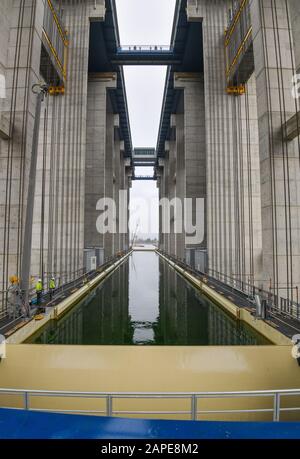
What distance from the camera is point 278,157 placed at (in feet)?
53.7

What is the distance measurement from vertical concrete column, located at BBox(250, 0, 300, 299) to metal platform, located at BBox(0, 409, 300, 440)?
1228 cm

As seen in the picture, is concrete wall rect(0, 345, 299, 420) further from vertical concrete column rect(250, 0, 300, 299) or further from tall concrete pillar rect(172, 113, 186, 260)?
tall concrete pillar rect(172, 113, 186, 260)

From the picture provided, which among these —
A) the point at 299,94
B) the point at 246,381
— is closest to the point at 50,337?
the point at 246,381

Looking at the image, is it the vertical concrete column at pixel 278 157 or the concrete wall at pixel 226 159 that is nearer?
the vertical concrete column at pixel 278 157

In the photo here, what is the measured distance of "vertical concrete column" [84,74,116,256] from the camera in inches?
1561

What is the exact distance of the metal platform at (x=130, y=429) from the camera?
14.2 ft

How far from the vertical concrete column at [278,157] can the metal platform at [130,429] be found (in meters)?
→ 12.3

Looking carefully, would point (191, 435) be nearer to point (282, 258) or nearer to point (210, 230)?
point (282, 258)

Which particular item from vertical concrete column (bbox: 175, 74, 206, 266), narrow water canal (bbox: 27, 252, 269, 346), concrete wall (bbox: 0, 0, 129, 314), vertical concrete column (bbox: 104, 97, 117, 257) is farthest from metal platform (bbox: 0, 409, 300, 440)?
vertical concrete column (bbox: 104, 97, 117, 257)

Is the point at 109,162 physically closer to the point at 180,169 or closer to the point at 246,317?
the point at 180,169

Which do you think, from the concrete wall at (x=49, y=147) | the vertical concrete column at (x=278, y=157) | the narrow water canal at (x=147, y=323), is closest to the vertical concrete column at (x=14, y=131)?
the concrete wall at (x=49, y=147)

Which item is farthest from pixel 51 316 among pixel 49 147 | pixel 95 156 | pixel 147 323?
pixel 95 156

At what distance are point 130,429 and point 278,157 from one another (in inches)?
617

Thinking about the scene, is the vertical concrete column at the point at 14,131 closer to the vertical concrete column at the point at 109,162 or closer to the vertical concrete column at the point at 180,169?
the vertical concrete column at the point at 109,162
